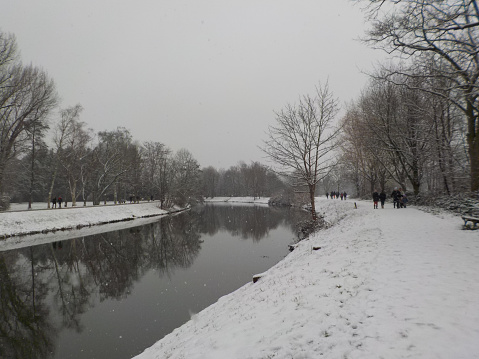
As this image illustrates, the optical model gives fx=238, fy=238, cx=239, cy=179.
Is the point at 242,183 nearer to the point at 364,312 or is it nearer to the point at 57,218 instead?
the point at 57,218

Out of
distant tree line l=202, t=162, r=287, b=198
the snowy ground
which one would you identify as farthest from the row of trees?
distant tree line l=202, t=162, r=287, b=198

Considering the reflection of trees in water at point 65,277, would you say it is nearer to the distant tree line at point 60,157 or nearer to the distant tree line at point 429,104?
the distant tree line at point 60,157

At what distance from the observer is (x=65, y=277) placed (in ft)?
38.1

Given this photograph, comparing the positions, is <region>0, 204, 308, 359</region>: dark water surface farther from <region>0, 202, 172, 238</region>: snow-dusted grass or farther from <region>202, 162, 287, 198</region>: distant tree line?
<region>202, 162, 287, 198</region>: distant tree line

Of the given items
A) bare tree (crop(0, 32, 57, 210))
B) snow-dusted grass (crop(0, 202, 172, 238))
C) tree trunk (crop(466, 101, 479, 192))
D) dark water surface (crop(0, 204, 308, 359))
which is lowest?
dark water surface (crop(0, 204, 308, 359))

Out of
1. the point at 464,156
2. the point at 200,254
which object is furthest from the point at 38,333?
the point at 464,156

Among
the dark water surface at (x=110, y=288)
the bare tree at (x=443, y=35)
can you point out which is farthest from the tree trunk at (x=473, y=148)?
the dark water surface at (x=110, y=288)

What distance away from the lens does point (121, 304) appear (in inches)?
359

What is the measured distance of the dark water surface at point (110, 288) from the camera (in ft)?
22.7

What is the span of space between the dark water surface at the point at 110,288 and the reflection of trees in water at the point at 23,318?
0.08 ft

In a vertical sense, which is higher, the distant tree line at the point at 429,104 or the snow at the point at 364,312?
the distant tree line at the point at 429,104

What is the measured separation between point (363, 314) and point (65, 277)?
43.6ft

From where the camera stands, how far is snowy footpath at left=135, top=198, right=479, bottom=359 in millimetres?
3156

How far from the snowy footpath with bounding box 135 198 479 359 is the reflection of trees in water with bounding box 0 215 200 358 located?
3994mm
